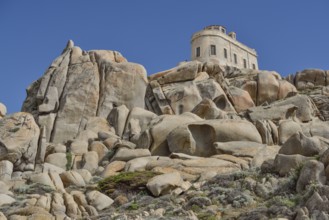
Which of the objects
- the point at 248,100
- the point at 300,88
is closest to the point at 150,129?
the point at 248,100

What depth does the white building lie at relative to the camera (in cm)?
8712

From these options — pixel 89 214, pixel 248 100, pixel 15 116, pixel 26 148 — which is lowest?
pixel 89 214

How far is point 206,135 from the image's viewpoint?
33812 millimetres

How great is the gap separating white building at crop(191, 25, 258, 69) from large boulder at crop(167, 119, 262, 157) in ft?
166

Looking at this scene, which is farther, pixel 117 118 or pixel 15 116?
pixel 117 118

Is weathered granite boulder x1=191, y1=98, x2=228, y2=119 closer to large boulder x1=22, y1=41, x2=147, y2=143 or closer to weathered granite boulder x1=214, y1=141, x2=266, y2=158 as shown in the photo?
weathered granite boulder x1=214, y1=141, x2=266, y2=158

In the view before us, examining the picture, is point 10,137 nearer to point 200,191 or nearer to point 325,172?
point 200,191

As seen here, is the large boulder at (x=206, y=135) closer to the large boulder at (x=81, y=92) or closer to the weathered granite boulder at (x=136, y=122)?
the weathered granite boulder at (x=136, y=122)

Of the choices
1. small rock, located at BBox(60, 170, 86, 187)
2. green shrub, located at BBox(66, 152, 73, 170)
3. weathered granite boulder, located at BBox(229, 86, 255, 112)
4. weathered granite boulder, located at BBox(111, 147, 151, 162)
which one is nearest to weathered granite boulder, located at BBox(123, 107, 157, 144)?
weathered granite boulder, located at BBox(111, 147, 151, 162)

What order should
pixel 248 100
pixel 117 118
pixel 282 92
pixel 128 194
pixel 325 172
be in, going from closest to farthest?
1. pixel 325 172
2. pixel 128 194
3. pixel 117 118
4. pixel 248 100
5. pixel 282 92

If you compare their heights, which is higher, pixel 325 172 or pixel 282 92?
pixel 282 92

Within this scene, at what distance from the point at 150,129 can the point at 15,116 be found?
937 centimetres

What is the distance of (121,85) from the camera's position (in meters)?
47.0

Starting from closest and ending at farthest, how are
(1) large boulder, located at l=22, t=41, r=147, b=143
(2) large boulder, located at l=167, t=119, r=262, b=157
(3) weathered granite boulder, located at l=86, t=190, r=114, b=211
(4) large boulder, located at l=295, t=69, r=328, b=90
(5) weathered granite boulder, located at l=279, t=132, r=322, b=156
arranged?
(3) weathered granite boulder, located at l=86, t=190, r=114, b=211 < (5) weathered granite boulder, located at l=279, t=132, r=322, b=156 < (2) large boulder, located at l=167, t=119, r=262, b=157 < (1) large boulder, located at l=22, t=41, r=147, b=143 < (4) large boulder, located at l=295, t=69, r=328, b=90
